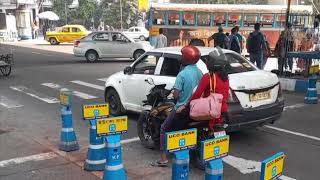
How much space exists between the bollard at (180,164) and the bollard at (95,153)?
1.85m

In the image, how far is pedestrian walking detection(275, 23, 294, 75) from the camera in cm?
1401

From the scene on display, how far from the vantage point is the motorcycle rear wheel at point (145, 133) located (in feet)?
22.1

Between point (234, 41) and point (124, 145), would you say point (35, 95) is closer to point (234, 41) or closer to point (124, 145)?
point (124, 145)

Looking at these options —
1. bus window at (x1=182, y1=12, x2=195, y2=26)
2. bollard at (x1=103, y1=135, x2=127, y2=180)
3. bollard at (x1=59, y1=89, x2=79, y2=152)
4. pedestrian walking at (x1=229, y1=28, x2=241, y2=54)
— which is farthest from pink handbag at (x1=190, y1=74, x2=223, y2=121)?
bus window at (x1=182, y1=12, x2=195, y2=26)

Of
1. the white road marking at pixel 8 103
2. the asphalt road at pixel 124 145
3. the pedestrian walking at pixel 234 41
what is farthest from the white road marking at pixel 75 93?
the pedestrian walking at pixel 234 41

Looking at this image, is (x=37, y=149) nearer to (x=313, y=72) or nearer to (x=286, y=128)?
(x=286, y=128)

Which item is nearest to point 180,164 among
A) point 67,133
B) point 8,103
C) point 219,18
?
point 67,133

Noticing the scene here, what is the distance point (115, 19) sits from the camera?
227 feet

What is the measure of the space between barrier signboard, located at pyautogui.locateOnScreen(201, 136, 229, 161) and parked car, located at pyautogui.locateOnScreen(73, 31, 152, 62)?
60.6 feet

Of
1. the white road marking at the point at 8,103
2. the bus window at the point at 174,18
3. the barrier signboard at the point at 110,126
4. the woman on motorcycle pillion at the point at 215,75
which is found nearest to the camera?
the barrier signboard at the point at 110,126

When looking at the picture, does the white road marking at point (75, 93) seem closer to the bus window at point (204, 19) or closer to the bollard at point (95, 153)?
the bollard at point (95, 153)

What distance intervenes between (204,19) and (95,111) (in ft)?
70.3

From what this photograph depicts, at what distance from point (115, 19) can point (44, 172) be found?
64936mm

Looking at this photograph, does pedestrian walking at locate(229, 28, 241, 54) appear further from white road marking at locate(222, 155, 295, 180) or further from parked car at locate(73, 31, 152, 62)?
white road marking at locate(222, 155, 295, 180)
